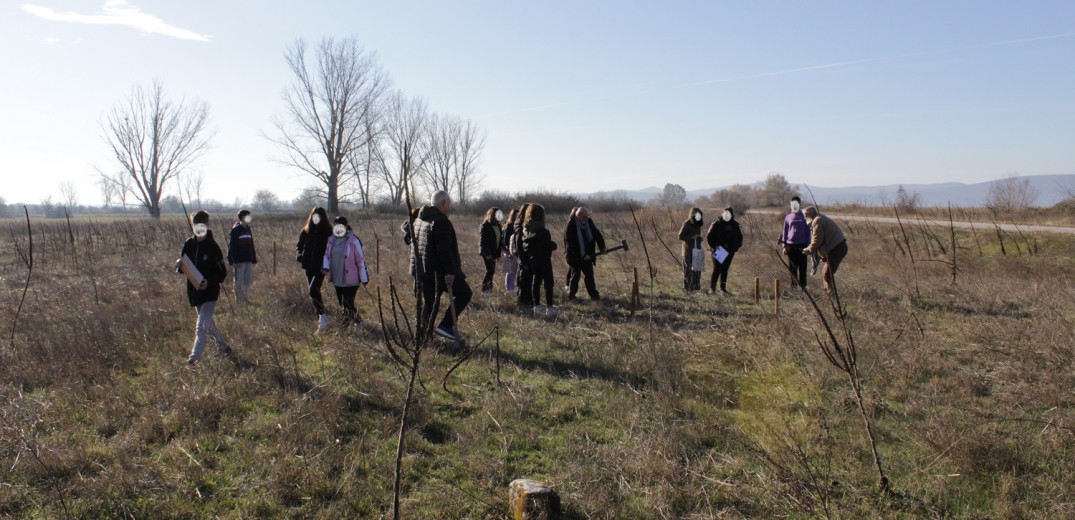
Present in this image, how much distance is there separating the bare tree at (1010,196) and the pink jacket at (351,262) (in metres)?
22.4

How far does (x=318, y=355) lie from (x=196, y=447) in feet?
6.87

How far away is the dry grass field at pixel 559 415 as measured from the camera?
3.48 metres

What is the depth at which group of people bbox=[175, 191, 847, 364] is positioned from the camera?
19.5 ft

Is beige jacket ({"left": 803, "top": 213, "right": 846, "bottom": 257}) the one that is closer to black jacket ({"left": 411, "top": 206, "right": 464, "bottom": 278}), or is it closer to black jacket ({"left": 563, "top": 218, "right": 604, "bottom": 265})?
black jacket ({"left": 563, "top": 218, "right": 604, "bottom": 265})

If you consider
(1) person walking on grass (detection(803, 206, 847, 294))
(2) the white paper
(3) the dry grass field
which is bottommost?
(3) the dry grass field

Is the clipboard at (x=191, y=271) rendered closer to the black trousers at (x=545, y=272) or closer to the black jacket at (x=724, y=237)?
the black trousers at (x=545, y=272)

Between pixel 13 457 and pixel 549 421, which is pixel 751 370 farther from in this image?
pixel 13 457

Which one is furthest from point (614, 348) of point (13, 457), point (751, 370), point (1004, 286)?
point (1004, 286)

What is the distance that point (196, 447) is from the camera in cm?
413

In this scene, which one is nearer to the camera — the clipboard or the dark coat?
the clipboard

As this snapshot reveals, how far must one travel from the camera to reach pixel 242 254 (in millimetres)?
8641

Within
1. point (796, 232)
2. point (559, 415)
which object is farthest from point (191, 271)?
point (796, 232)

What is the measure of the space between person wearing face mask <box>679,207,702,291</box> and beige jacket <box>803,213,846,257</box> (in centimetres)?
163

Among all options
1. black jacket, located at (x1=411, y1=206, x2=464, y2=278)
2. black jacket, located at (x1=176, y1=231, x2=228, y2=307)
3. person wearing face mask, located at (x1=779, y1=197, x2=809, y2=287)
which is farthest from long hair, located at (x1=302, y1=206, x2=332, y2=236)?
person wearing face mask, located at (x1=779, y1=197, x2=809, y2=287)
